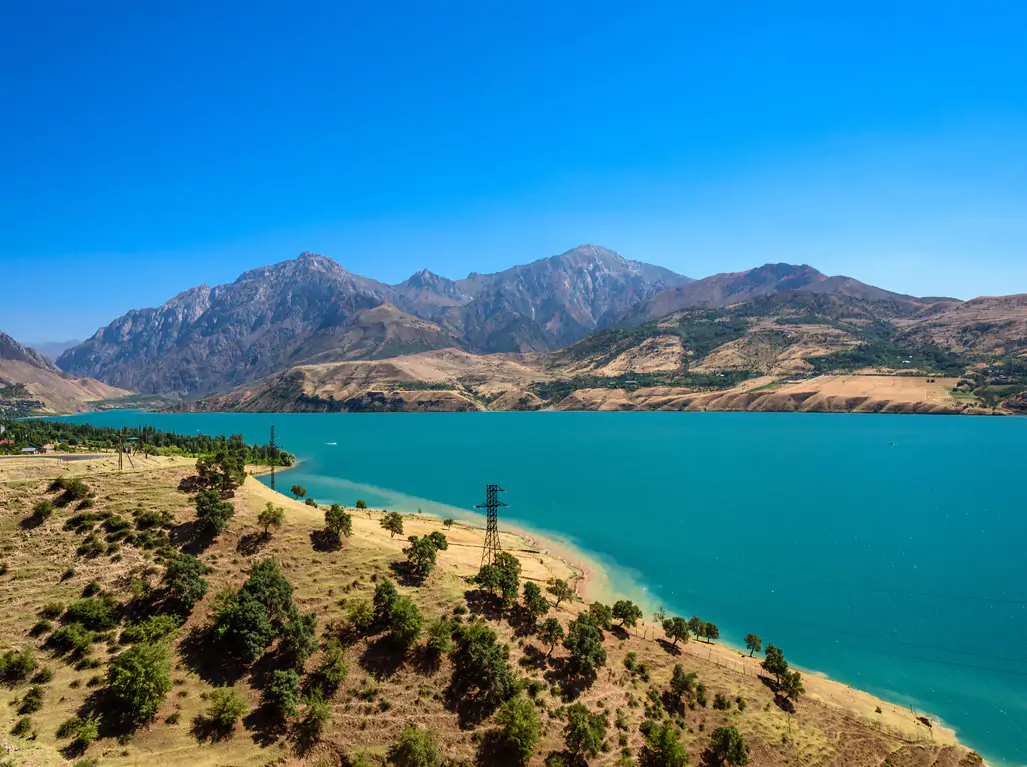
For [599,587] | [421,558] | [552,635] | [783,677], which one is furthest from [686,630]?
[421,558]

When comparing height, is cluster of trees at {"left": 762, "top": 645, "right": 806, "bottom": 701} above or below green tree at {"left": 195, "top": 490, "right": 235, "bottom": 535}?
below

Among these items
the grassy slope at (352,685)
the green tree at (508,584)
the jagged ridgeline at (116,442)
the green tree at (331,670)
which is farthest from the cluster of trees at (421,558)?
the jagged ridgeline at (116,442)

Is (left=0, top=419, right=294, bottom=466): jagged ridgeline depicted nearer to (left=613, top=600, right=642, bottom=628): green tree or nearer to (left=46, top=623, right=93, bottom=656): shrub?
(left=46, top=623, right=93, bottom=656): shrub

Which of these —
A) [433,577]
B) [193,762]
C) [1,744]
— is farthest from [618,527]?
[1,744]

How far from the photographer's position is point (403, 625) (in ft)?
155

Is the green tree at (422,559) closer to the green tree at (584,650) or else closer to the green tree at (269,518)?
the green tree at (269,518)

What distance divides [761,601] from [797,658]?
41.0 ft

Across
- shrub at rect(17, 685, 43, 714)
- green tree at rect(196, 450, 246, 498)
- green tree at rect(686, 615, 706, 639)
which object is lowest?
green tree at rect(686, 615, 706, 639)

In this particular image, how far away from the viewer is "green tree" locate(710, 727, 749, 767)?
3891 cm

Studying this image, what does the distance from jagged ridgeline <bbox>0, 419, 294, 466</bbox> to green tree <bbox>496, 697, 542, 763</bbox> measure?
66.7m

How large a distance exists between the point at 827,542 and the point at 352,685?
80748 millimetres

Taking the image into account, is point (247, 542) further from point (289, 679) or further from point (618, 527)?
point (618, 527)

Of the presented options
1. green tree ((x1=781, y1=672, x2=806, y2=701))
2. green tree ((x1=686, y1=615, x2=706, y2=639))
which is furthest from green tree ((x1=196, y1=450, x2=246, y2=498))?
green tree ((x1=781, y1=672, x2=806, y2=701))

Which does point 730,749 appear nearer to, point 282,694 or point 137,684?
point 282,694
